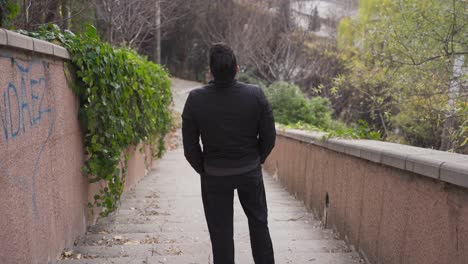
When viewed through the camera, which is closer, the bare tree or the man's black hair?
the man's black hair

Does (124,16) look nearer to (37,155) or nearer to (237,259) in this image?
(37,155)

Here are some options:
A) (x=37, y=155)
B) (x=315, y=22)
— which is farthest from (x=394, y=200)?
(x=315, y=22)

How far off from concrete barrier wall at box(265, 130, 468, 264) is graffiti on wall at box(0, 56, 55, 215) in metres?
2.48

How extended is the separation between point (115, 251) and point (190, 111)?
1703mm

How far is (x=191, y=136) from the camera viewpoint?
2.82 meters

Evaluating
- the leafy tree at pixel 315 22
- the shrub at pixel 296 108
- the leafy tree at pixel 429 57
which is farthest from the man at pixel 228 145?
the leafy tree at pixel 315 22

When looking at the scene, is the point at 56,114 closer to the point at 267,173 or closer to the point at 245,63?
the point at 267,173

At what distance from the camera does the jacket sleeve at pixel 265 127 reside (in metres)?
2.76

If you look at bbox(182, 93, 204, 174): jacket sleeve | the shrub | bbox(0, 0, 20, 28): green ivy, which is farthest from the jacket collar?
the shrub

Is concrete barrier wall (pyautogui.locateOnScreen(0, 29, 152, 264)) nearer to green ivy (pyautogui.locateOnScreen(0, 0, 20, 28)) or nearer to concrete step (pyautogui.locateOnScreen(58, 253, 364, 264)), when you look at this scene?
green ivy (pyautogui.locateOnScreen(0, 0, 20, 28))

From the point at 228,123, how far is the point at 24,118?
1.35 metres

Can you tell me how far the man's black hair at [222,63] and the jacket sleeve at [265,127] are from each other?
0.84ft

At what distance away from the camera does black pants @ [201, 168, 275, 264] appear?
9.16 feet

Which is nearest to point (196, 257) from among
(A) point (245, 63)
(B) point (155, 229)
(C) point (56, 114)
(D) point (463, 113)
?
(B) point (155, 229)
